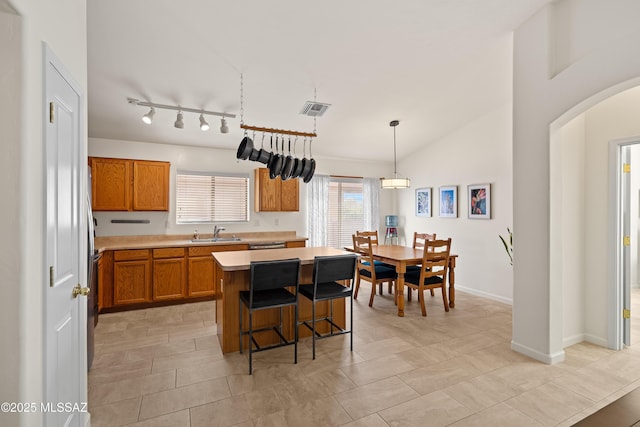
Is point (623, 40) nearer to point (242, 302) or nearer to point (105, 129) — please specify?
point (242, 302)

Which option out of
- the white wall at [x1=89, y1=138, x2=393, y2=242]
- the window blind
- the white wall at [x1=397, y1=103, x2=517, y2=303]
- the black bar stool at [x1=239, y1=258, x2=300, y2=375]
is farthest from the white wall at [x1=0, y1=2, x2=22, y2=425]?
the window blind

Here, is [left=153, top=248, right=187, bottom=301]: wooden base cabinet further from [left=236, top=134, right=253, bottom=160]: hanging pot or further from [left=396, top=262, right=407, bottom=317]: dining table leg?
[left=396, top=262, right=407, bottom=317]: dining table leg

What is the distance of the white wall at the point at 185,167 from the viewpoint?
4645 mm

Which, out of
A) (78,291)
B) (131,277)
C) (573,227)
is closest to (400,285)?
(573,227)

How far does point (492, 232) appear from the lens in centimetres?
480

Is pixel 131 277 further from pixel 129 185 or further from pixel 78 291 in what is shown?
pixel 78 291

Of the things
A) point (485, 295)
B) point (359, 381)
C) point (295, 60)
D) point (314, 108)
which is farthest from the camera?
point (485, 295)

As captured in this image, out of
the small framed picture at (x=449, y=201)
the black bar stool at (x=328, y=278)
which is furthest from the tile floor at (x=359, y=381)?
the small framed picture at (x=449, y=201)

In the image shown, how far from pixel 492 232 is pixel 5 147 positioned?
529 centimetres

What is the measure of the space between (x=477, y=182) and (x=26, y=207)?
209 inches

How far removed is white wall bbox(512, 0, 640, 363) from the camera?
2396 mm

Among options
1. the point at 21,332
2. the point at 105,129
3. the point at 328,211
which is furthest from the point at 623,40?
the point at 105,129

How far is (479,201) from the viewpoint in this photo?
497 centimetres

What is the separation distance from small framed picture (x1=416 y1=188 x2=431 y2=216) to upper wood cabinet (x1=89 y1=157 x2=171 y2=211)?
4.51 m
